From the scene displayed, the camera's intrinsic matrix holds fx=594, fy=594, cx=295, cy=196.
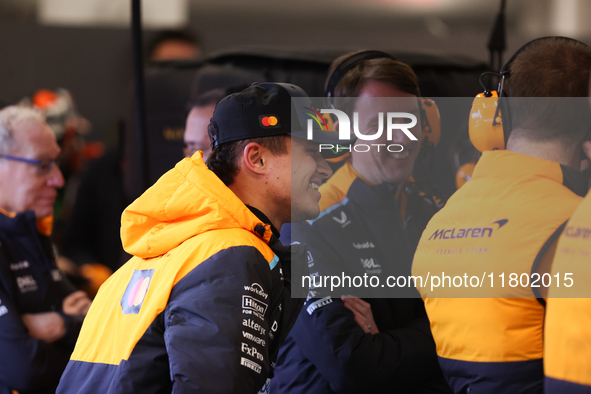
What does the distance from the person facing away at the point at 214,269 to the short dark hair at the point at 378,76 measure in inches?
18.9

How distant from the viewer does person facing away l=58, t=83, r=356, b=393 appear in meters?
1.12

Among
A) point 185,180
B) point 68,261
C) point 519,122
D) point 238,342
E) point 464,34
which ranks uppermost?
point 464,34

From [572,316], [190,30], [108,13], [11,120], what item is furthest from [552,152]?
[108,13]

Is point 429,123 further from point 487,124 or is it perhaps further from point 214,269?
point 214,269

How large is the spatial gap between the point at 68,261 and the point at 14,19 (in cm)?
185

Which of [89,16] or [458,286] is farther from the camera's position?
[89,16]

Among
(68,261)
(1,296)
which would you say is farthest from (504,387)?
(68,261)

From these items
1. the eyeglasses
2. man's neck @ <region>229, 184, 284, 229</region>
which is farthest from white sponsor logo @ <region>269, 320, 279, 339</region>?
the eyeglasses

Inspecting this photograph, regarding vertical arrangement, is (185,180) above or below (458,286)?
above

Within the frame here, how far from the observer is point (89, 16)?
14.0 ft

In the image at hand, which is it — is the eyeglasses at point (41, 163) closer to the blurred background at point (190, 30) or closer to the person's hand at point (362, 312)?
the person's hand at point (362, 312)

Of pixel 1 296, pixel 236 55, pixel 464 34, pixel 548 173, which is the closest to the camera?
pixel 548 173

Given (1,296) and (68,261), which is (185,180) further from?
(68,261)

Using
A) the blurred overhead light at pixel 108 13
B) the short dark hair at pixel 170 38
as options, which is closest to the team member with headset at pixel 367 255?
the short dark hair at pixel 170 38
